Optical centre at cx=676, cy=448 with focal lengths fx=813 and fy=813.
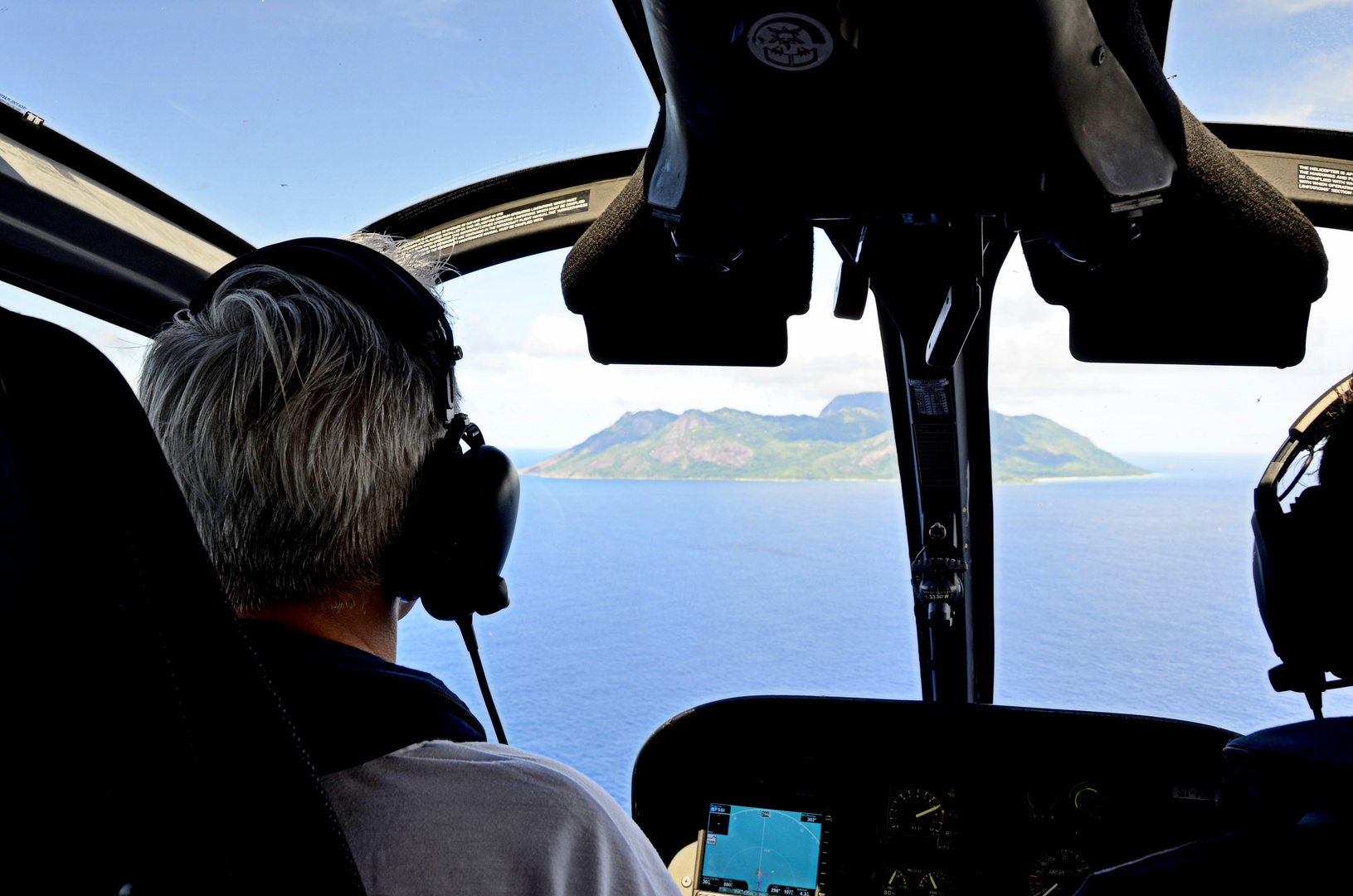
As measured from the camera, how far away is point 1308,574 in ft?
3.67

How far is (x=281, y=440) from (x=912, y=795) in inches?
61.2

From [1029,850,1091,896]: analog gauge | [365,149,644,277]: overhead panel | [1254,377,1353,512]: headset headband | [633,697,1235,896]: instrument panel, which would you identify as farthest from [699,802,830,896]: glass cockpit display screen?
[365,149,644,277]: overhead panel

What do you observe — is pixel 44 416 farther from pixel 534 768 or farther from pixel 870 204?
pixel 870 204

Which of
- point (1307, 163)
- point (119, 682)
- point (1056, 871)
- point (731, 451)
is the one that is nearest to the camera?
point (119, 682)

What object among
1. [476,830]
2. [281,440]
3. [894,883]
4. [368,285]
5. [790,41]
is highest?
[790,41]

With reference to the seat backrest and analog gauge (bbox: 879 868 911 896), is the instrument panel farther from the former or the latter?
the seat backrest

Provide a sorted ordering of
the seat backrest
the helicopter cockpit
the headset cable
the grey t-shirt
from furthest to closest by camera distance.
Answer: the headset cable, the helicopter cockpit, the grey t-shirt, the seat backrest

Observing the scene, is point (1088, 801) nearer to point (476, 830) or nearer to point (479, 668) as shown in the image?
point (479, 668)

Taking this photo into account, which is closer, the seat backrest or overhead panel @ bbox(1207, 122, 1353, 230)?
the seat backrest

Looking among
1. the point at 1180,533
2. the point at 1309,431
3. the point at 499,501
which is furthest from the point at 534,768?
the point at 1180,533

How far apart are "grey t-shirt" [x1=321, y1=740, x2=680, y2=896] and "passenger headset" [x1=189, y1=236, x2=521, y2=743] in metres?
0.21

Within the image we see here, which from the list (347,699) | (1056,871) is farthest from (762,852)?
(347,699)

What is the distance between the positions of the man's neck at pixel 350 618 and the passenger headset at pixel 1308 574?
46.2 inches

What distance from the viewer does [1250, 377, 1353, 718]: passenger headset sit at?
111 centimetres
